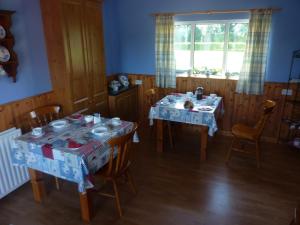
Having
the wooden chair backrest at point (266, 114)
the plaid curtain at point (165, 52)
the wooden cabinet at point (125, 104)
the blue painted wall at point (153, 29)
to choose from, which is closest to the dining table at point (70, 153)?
the wooden cabinet at point (125, 104)

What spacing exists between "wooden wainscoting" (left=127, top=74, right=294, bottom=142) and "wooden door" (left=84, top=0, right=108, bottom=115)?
143 cm

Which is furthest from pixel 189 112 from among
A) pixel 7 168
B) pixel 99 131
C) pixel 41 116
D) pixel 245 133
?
pixel 7 168

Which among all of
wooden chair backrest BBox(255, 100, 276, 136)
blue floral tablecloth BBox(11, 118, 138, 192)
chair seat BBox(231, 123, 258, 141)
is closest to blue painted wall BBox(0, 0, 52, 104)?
blue floral tablecloth BBox(11, 118, 138, 192)

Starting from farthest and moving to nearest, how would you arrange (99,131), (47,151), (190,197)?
(190,197), (99,131), (47,151)

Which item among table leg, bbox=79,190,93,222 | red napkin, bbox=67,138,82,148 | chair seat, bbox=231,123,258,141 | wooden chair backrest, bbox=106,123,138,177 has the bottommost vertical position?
table leg, bbox=79,190,93,222

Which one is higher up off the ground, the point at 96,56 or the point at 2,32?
the point at 2,32

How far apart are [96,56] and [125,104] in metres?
1.12

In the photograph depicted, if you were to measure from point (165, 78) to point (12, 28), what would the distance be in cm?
256

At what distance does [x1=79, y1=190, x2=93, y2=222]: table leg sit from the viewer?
2270 mm

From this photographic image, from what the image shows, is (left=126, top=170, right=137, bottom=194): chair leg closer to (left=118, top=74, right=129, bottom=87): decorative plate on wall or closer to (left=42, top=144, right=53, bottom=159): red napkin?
(left=42, top=144, right=53, bottom=159): red napkin

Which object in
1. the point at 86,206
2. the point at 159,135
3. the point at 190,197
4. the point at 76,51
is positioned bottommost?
the point at 190,197

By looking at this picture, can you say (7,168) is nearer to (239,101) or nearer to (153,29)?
(153,29)

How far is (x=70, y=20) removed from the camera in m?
3.10

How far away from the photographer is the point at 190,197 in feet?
8.87
